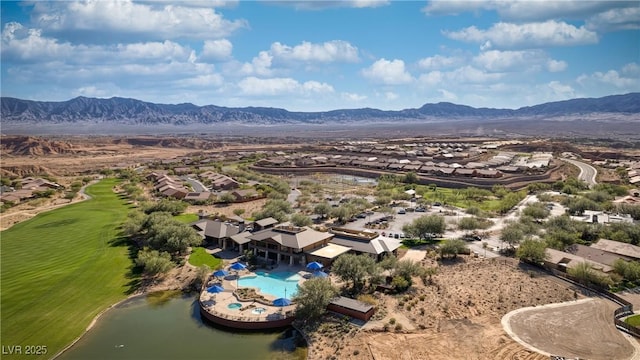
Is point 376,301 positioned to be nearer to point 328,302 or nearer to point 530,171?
point 328,302

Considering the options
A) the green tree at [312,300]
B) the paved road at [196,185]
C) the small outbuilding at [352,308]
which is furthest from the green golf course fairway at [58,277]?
the paved road at [196,185]

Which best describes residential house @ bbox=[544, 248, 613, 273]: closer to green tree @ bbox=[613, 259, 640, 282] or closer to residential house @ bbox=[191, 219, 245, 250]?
green tree @ bbox=[613, 259, 640, 282]

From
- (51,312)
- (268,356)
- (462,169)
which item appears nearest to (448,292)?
(268,356)

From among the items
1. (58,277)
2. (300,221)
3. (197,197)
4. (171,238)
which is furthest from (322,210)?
(58,277)

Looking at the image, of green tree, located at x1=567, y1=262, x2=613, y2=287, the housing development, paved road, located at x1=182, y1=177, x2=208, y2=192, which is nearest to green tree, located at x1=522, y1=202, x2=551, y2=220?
the housing development

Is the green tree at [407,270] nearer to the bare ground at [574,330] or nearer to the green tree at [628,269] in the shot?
the bare ground at [574,330]

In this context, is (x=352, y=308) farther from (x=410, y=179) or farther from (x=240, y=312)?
(x=410, y=179)
